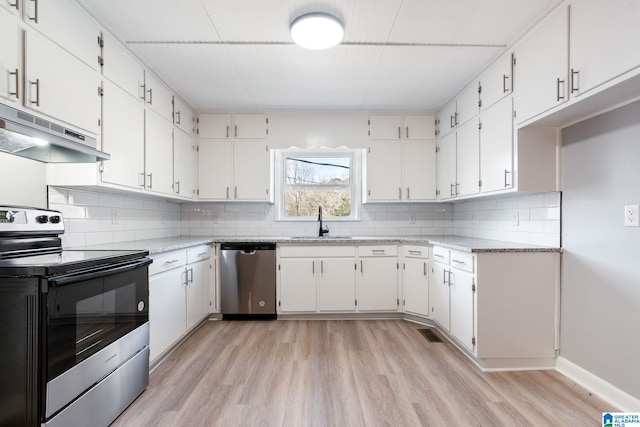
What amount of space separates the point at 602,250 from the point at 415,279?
63.9 inches

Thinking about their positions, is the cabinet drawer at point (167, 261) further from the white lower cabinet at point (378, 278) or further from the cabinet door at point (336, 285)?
the white lower cabinet at point (378, 278)

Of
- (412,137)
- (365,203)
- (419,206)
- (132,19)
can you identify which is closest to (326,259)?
(365,203)

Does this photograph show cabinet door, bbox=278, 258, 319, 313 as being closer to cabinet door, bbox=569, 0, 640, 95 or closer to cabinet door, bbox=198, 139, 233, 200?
cabinet door, bbox=198, 139, 233, 200

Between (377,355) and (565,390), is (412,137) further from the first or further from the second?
(565,390)

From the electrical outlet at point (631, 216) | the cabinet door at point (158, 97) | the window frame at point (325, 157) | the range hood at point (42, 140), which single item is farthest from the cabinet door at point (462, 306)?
the cabinet door at point (158, 97)

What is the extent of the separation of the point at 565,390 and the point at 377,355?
123 cm

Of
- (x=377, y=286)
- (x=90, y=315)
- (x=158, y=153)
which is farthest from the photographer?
(x=377, y=286)

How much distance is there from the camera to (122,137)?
227 cm

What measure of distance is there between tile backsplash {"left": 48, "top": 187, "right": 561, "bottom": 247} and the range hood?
1.09 feet

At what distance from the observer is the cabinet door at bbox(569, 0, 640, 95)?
1455 mm

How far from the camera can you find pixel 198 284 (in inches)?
121

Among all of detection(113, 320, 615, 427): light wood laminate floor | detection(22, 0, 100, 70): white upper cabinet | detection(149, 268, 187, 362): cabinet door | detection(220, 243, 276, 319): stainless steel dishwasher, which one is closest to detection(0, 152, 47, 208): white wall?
detection(22, 0, 100, 70): white upper cabinet

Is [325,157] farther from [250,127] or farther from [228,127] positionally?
[228,127]

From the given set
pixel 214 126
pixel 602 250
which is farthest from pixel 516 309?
pixel 214 126
